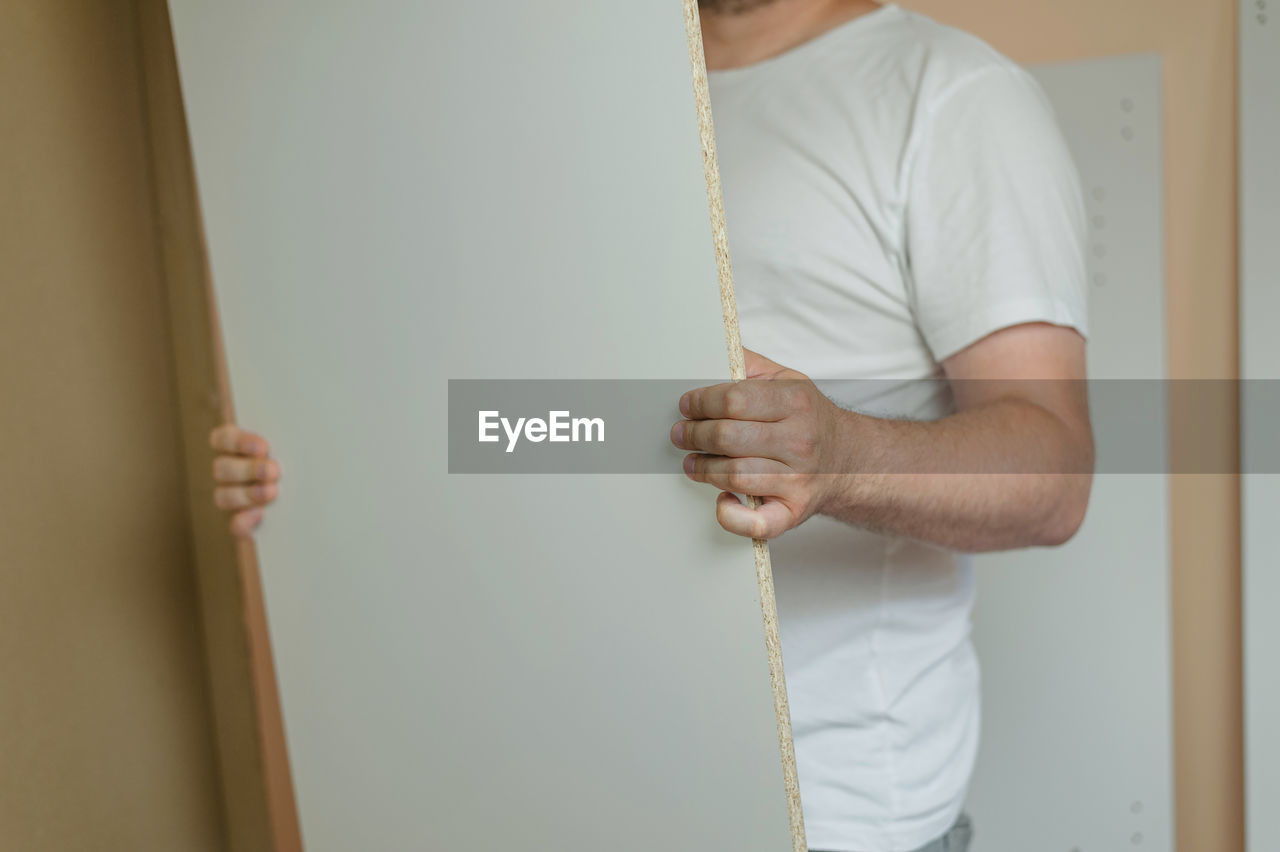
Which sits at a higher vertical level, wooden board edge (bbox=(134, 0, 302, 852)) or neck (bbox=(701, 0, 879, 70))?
neck (bbox=(701, 0, 879, 70))

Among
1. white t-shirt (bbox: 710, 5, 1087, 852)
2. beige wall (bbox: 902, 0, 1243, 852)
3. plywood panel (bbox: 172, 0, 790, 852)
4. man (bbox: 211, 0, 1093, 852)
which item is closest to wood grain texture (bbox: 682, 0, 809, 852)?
plywood panel (bbox: 172, 0, 790, 852)

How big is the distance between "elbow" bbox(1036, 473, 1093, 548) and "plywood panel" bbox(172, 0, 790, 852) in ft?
1.22

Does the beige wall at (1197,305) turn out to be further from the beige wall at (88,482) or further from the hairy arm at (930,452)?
the beige wall at (88,482)

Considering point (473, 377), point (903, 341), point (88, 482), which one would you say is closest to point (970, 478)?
point (903, 341)

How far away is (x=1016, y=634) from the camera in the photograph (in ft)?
6.35

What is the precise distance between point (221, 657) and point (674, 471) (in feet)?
3.23

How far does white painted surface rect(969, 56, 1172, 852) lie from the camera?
1859 mm

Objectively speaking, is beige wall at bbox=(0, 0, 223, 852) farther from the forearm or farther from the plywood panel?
the forearm

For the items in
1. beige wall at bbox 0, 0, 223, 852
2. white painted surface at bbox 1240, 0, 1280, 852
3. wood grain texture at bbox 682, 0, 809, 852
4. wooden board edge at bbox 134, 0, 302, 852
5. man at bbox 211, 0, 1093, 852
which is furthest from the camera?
white painted surface at bbox 1240, 0, 1280, 852

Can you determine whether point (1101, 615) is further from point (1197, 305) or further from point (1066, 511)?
point (1066, 511)

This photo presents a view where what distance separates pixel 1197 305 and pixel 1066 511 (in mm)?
1054

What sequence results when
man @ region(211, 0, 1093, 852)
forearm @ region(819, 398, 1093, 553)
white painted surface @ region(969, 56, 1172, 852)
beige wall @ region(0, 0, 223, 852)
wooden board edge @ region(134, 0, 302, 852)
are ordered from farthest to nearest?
white painted surface @ region(969, 56, 1172, 852)
wooden board edge @ region(134, 0, 302, 852)
beige wall @ region(0, 0, 223, 852)
man @ region(211, 0, 1093, 852)
forearm @ region(819, 398, 1093, 553)

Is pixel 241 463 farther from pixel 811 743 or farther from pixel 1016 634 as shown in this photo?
pixel 1016 634

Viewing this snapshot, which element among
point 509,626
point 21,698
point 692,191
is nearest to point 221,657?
point 21,698
